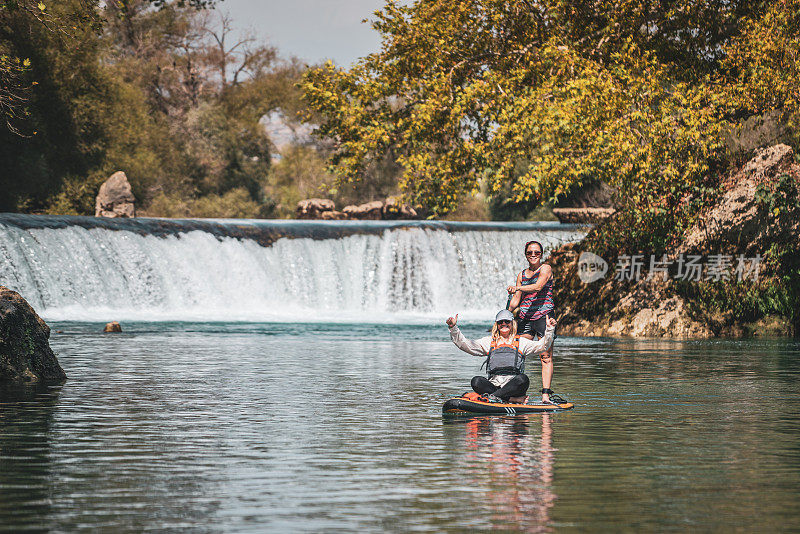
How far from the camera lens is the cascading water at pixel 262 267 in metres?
39.8

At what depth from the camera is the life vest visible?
1373 centimetres

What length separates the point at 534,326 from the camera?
14430mm

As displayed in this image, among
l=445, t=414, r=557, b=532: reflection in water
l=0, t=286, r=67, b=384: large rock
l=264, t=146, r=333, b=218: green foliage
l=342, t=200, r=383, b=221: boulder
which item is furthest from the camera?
l=264, t=146, r=333, b=218: green foliage

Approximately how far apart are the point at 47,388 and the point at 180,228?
1109 inches

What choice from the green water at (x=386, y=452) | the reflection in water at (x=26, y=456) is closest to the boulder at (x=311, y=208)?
the green water at (x=386, y=452)

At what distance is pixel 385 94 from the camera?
121 ft

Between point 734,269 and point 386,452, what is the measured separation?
22.1 m

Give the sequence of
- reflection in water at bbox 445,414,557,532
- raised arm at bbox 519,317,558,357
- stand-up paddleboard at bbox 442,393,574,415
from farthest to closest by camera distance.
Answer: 1. raised arm at bbox 519,317,558,357
2. stand-up paddleboard at bbox 442,393,574,415
3. reflection in water at bbox 445,414,557,532

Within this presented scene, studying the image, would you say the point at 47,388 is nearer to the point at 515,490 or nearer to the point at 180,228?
the point at 515,490

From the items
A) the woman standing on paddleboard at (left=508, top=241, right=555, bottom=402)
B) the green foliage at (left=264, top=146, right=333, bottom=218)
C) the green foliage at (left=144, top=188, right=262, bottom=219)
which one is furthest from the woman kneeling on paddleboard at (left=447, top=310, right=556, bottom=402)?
the green foliage at (left=264, top=146, right=333, bottom=218)

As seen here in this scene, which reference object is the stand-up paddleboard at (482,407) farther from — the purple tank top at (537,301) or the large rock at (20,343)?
the large rock at (20,343)

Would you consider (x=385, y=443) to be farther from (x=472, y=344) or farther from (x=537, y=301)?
(x=537, y=301)

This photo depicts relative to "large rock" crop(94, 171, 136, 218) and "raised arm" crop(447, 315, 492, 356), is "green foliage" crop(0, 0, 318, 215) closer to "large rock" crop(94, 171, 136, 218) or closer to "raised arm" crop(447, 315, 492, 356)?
"large rock" crop(94, 171, 136, 218)

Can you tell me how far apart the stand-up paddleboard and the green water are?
12 cm
